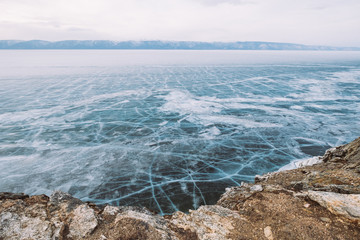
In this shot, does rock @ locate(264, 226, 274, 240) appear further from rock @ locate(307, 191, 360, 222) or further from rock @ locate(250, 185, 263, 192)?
rock @ locate(250, 185, 263, 192)

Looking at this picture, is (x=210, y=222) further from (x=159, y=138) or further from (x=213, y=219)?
(x=159, y=138)

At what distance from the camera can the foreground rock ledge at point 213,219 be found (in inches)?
133

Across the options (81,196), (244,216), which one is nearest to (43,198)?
(81,196)

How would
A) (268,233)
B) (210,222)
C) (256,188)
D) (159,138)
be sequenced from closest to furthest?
(268,233)
(210,222)
(256,188)
(159,138)

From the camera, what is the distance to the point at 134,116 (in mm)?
15758

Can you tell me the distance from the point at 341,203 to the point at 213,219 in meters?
2.12

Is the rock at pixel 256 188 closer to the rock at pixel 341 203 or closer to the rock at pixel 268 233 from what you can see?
the rock at pixel 341 203

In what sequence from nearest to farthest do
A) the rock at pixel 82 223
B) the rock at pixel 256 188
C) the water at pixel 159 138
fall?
the rock at pixel 82 223 → the rock at pixel 256 188 → the water at pixel 159 138

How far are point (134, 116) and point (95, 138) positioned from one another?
4.05 metres

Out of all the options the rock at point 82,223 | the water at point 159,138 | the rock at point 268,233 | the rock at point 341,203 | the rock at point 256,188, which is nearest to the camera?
the rock at point 268,233

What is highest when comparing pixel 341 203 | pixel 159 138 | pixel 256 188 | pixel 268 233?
pixel 341 203

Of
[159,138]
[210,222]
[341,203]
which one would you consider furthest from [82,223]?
[159,138]

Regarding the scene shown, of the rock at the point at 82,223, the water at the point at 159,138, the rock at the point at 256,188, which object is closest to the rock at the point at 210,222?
the rock at the point at 256,188

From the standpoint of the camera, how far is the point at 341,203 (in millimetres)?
3611
